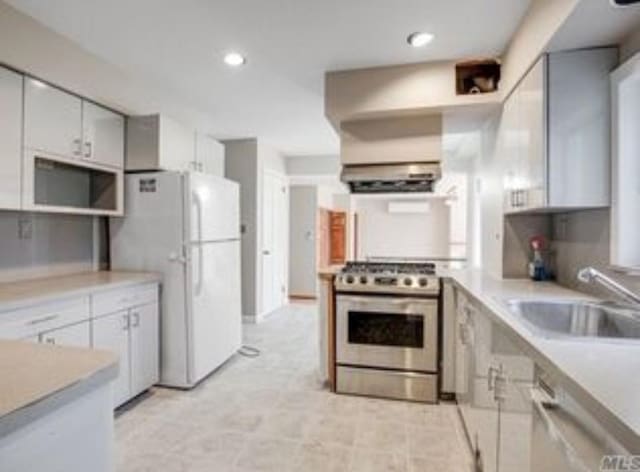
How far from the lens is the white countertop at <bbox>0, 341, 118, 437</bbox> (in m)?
0.71

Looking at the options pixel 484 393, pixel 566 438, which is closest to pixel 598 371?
pixel 566 438

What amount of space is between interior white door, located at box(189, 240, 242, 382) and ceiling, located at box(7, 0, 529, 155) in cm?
135

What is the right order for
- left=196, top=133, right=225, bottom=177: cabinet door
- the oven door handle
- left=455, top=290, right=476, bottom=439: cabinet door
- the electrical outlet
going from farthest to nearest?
left=196, top=133, right=225, bottom=177: cabinet door < the oven door handle < the electrical outlet < left=455, top=290, right=476, bottom=439: cabinet door

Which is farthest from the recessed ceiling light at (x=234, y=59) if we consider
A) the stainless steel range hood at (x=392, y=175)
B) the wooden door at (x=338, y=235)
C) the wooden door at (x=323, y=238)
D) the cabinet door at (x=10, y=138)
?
the wooden door at (x=338, y=235)

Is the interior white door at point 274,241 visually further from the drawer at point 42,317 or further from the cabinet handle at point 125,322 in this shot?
the drawer at point 42,317

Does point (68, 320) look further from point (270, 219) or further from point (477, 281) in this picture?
point (270, 219)

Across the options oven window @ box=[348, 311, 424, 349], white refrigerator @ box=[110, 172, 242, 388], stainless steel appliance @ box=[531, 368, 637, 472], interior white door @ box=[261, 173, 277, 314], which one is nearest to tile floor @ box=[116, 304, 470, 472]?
white refrigerator @ box=[110, 172, 242, 388]

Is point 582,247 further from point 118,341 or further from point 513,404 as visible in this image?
point 118,341

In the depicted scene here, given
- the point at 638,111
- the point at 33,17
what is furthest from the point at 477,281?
the point at 33,17

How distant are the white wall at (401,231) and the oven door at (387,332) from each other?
5149 mm

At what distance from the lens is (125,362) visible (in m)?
2.55

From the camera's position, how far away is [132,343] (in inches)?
104

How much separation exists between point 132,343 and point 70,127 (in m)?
1.50

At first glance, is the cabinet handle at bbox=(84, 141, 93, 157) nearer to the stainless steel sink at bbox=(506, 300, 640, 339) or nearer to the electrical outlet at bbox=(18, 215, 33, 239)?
the electrical outlet at bbox=(18, 215, 33, 239)
